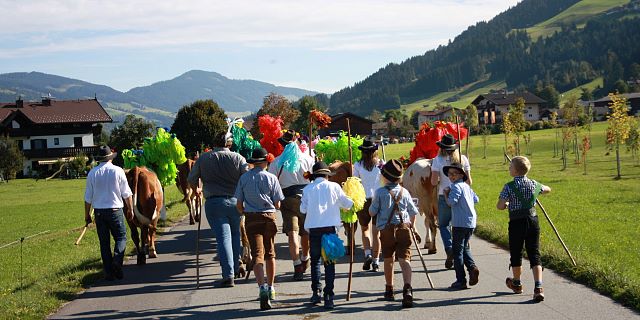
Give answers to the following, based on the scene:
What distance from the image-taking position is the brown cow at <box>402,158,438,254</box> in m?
13.0

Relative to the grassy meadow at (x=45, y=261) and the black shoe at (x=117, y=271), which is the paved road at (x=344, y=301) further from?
the grassy meadow at (x=45, y=261)

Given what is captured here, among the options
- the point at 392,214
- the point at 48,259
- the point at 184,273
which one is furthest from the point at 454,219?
the point at 48,259

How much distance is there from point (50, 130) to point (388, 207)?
87.6 metres

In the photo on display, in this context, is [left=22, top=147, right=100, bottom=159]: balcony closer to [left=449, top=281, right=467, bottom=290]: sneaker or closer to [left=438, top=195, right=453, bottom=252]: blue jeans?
[left=438, top=195, right=453, bottom=252]: blue jeans

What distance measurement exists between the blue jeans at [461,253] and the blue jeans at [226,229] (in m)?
3.19

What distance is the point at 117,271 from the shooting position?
11836 millimetres

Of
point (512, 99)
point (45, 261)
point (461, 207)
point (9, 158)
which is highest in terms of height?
point (512, 99)

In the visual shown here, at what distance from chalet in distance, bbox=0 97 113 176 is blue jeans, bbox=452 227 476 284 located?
261ft

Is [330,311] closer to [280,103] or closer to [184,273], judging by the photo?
[184,273]

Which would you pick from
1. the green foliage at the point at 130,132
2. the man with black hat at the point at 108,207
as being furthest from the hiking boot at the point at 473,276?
the green foliage at the point at 130,132

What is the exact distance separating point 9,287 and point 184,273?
10.0 feet

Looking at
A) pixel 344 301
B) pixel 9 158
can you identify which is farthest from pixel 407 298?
pixel 9 158

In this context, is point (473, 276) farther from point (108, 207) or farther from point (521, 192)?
point (108, 207)

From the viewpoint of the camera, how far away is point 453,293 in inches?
383
